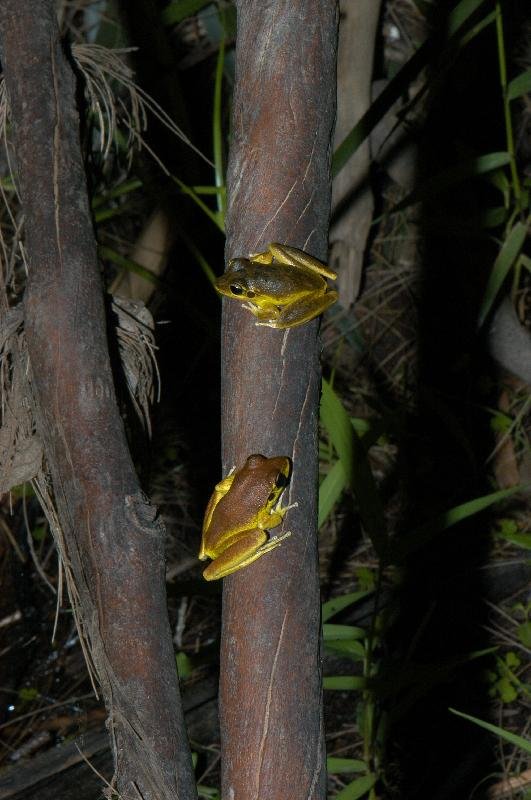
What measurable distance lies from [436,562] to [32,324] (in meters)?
2.30

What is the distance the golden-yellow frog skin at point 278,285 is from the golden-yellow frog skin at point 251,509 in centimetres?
19

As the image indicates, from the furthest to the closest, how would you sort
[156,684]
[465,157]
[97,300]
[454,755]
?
[465,157] → [454,755] → [97,300] → [156,684]

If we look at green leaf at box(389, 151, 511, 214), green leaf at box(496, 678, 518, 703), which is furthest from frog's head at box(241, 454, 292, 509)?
green leaf at box(496, 678, 518, 703)

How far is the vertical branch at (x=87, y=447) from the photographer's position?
115 cm

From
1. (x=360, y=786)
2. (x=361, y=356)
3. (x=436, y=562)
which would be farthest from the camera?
(x=361, y=356)

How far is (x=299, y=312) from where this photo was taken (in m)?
1.18

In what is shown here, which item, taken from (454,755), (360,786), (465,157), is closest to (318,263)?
(360,786)

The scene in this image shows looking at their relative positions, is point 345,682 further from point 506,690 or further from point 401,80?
point 401,80

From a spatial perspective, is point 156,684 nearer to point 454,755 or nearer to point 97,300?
point 97,300

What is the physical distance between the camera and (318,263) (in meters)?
1.23

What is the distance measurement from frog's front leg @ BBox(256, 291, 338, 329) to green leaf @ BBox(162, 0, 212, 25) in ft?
4.76

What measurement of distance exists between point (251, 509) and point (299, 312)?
0.97 ft

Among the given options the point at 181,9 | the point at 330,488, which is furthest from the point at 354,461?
the point at 181,9

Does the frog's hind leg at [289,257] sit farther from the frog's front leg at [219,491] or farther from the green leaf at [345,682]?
the green leaf at [345,682]
